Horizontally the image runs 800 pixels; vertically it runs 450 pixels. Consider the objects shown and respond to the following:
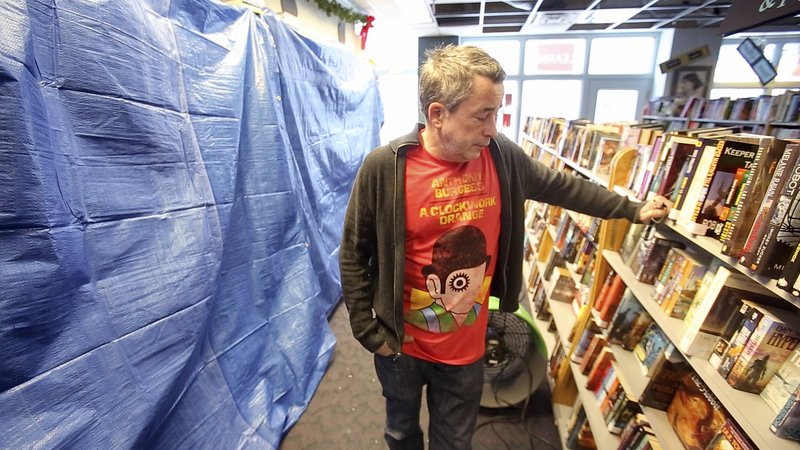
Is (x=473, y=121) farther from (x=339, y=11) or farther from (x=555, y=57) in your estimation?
(x=555, y=57)

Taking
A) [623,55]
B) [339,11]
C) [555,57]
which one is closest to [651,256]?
[339,11]

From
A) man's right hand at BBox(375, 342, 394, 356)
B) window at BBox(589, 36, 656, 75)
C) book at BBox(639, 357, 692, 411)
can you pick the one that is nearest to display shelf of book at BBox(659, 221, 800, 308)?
book at BBox(639, 357, 692, 411)

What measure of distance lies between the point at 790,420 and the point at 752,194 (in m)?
0.47

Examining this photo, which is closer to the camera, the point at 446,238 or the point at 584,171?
the point at 446,238

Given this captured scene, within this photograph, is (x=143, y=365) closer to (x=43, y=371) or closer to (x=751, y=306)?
(x=43, y=371)

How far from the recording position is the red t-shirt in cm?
102

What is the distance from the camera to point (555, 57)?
279 inches

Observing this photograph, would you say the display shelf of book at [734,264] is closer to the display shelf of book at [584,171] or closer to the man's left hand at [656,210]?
the man's left hand at [656,210]

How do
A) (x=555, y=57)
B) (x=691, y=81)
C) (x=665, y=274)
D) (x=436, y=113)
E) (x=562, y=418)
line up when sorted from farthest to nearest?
(x=555, y=57) < (x=691, y=81) < (x=562, y=418) < (x=665, y=274) < (x=436, y=113)

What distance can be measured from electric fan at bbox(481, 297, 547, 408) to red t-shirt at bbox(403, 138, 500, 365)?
30.9 inches

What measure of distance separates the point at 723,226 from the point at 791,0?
2.97ft

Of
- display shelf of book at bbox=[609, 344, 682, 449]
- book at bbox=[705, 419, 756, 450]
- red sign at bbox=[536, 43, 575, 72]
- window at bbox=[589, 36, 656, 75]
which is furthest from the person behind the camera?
red sign at bbox=[536, 43, 575, 72]

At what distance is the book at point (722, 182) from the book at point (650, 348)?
42cm

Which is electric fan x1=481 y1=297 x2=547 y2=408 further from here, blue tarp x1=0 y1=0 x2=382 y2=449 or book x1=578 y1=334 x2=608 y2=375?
blue tarp x1=0 y1=0 x2=382 y2=449
